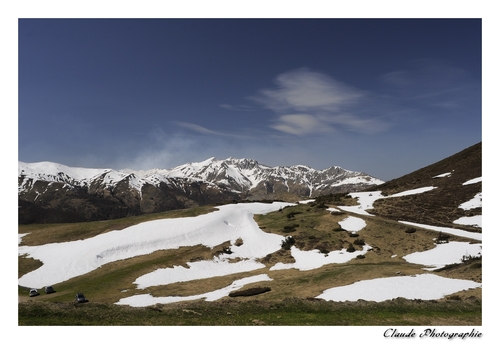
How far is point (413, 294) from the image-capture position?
86.9 feet

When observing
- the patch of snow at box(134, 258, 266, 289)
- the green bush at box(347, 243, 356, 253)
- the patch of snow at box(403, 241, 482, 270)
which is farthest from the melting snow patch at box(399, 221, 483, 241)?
the patch of snow at box(134, 258, 266, 289)

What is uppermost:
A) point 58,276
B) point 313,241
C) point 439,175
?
point 439,175

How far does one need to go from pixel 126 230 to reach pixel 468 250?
191ft

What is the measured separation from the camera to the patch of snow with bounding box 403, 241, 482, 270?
128ft

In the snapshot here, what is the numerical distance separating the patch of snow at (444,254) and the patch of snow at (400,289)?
28.0 ft

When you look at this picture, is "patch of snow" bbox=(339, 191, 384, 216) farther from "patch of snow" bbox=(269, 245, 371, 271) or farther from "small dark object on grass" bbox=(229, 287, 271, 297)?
"small dark object on grass" bbox=(229, 287, 271, 297)

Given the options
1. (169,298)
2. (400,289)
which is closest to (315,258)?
(400,289)

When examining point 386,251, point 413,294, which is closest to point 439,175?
point 386,251

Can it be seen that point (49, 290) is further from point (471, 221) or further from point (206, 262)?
point (471, 221)

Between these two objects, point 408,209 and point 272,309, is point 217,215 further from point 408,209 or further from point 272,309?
point 272,309

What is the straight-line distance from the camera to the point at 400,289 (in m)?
27.7

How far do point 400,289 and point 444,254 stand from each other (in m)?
19.0

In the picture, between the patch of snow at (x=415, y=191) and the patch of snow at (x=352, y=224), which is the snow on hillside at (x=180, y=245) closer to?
the patch of snow at (x=352, y=224)

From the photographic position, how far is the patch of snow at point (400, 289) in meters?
26.3
